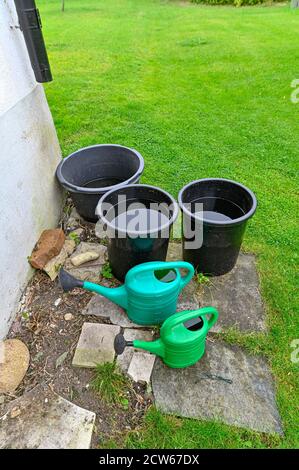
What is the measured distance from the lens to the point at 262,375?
187cm

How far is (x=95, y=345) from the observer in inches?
76.0

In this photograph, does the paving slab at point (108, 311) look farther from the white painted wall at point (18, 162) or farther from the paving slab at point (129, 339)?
the white painted wall at point (18, 162)

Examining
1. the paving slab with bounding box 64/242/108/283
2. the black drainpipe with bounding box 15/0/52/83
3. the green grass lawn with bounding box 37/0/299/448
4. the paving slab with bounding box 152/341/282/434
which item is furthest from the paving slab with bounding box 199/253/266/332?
the black drainpipe with bounding box 15/0/52/83

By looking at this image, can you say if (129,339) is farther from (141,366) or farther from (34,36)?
(34,36)

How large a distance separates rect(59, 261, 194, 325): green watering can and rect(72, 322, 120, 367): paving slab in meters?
0.18

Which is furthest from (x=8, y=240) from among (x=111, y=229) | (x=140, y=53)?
(x=140, y=53)

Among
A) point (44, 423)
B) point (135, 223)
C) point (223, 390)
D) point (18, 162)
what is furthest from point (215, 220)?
point (44, 423)

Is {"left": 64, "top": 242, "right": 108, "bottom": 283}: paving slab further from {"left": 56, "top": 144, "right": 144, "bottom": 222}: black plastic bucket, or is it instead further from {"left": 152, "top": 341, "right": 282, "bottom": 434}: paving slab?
{"left": 152, "top": 341, "right": 282, "bottom": 434}: paving slab

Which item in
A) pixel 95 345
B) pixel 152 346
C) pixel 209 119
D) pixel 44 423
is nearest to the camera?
pixel 44 423

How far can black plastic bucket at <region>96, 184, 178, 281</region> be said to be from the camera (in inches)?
76.1

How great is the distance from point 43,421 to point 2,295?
77cm

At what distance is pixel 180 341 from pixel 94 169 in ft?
6.07

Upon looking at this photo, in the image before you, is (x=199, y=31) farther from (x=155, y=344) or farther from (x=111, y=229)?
(x=155, y=344)

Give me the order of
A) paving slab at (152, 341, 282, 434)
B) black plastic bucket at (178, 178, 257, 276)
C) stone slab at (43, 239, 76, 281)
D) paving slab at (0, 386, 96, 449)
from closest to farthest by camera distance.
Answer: paving slab at (0, 386, 96, 449), paving slab at (152, 341, 282, 434), black plastic bucket at (178, 178, 257, 276), stone slab at (43, 239, 76, 281)
